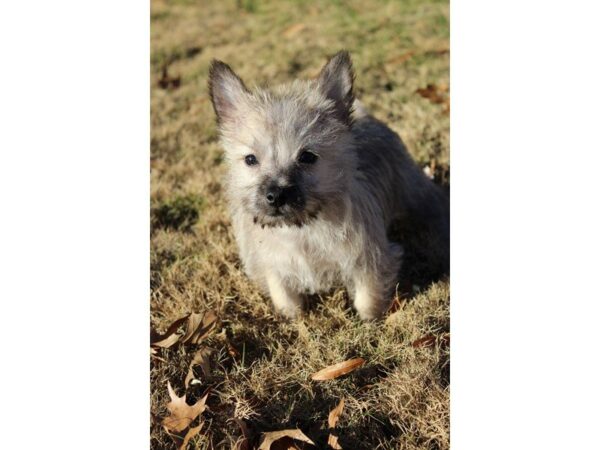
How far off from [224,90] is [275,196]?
647mm

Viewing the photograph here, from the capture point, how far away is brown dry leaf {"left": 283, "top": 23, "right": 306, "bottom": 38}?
5.71 metres

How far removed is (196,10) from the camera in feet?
20.3

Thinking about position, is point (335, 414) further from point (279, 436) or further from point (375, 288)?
point (375, 288)

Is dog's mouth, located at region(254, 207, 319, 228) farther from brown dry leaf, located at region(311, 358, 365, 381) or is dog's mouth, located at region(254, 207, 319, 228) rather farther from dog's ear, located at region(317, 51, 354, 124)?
brown dry leaf, located at region(311, 358, 365, 381)

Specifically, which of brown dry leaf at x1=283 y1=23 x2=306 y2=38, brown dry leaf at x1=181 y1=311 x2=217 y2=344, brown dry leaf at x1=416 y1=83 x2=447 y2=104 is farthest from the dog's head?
brown dry leaf at x1=283 y1=23 x2=306 y2=38

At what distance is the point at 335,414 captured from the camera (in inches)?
93.8

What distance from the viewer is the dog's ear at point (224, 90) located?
103 inches

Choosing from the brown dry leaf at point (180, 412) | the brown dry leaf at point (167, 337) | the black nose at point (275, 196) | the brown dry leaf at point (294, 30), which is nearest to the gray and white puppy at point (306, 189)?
the black nose at point (275, 196)

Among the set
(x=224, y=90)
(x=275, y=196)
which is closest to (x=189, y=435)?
(x=275, y=196)
